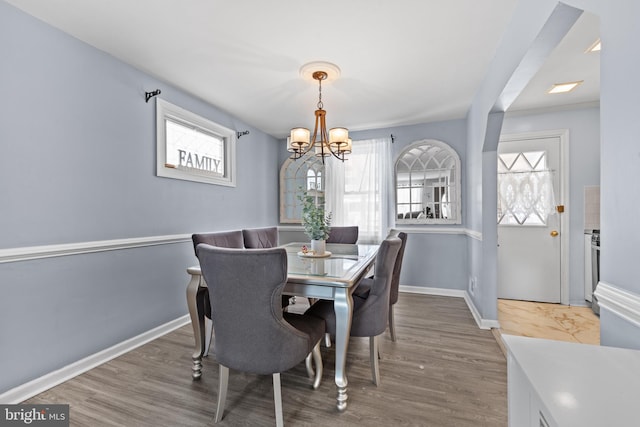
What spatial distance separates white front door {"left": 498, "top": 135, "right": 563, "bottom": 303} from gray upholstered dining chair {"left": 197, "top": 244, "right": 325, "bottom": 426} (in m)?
3.35

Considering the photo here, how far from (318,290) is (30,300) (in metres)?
1.87

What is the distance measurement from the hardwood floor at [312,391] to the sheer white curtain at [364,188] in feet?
6.47

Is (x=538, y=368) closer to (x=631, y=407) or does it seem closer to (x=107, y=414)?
(x=631, y=407)

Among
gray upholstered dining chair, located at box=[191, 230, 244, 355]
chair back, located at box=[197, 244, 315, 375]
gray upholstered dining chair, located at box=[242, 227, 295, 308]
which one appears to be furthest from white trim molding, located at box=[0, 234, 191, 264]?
chair back, located at box=[197, 244, 315, 375]

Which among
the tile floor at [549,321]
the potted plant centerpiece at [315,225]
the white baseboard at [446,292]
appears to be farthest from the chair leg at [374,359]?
the white baseboard at [446,292]

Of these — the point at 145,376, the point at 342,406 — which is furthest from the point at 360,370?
the point at 145,376

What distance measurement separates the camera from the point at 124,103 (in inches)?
93.2

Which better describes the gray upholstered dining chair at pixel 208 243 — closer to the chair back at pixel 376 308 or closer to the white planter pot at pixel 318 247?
the white planter pot at pixel 318 247

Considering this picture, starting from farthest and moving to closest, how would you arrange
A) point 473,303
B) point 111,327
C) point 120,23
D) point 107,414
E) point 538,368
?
1. point 473,303
2. point 111,327
3. point 120,23
4. point 107,414
5. point 538,368

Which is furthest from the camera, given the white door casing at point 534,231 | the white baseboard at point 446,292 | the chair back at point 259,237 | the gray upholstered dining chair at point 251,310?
the white door casing at point 534,231

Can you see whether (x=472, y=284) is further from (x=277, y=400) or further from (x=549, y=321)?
(x=277, y=400)

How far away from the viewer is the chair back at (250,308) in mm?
1259

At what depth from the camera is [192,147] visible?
313 centimetres

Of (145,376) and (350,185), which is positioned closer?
(145,376)
